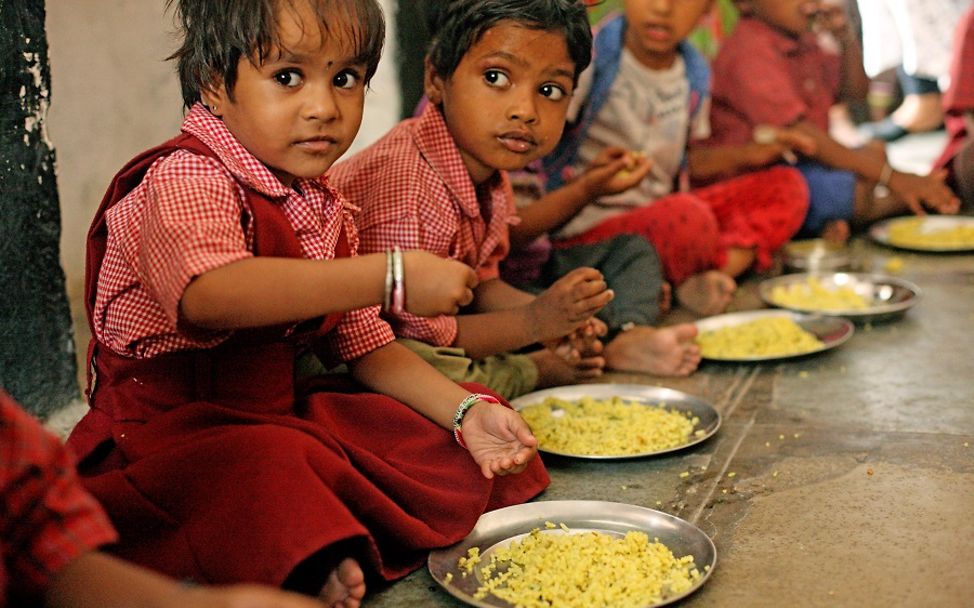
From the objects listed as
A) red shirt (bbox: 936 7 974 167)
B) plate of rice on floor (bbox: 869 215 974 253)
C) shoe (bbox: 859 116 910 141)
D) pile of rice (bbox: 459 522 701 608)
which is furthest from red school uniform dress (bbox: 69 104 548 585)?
shoe (bbox: 859 116 910 141)

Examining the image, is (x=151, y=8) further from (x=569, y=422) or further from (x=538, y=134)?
(x=569, y=422)

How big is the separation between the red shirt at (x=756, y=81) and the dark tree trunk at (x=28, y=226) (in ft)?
10.3

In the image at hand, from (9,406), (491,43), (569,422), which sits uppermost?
(491,43)

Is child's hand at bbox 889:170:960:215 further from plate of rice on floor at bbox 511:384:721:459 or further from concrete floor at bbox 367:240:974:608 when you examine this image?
plate of rice on floor at bbox 511:384:721:459

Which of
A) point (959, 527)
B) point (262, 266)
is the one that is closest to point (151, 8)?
point (262, 266)

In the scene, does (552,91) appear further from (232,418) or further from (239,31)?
(232,418)

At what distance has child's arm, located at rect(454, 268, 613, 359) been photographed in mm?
2520

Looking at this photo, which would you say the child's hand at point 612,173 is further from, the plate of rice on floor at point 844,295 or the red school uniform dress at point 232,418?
the red school uniform dress at point 232,418

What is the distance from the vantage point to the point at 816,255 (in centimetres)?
470

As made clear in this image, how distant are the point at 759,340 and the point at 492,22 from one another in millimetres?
1381

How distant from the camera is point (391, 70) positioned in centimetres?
438

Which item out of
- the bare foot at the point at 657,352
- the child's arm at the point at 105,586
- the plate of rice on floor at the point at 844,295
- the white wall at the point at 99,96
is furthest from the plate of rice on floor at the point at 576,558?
the plate of rice on floor at the point at 844,295

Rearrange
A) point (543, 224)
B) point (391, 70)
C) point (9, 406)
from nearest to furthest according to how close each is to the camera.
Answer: point (9, 406) → point (543, 224) → point (391, 70)

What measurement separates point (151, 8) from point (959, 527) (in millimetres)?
2549
